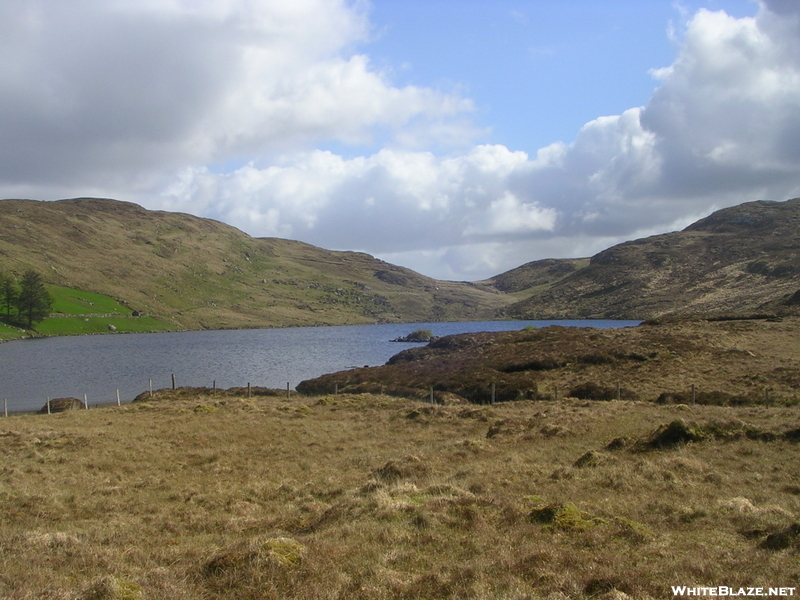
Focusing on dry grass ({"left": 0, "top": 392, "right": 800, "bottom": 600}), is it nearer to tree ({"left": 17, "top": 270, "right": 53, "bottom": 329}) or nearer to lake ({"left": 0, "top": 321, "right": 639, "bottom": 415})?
lake ({"left": 0, "top": 321, "right": 639, "bottom": 415})

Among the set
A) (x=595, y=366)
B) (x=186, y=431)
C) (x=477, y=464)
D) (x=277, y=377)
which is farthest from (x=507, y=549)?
(x=277, y=377)

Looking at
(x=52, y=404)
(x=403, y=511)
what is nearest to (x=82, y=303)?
(x=52, y=404)

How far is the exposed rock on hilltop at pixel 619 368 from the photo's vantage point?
38062 millimetres

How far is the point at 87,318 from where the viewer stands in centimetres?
15888

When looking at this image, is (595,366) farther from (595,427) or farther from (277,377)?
(277,377)

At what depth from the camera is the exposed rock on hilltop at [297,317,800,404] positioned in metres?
38.1

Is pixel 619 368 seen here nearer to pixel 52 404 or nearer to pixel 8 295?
pixel 52 404

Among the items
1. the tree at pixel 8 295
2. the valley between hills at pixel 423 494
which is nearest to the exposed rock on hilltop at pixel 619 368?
the valley between hills at pixel 423 494

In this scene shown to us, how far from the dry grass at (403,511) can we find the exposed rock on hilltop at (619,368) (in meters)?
10.5

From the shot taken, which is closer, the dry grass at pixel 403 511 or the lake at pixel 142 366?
the dry grass at pixel 403 511

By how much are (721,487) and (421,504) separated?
8170 millimetres

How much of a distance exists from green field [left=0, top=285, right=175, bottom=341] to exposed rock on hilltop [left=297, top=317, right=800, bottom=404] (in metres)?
123

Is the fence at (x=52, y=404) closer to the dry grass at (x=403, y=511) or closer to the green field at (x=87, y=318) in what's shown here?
the dry grass at (x=403, y=511)

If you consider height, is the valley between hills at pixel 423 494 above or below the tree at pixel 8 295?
below
